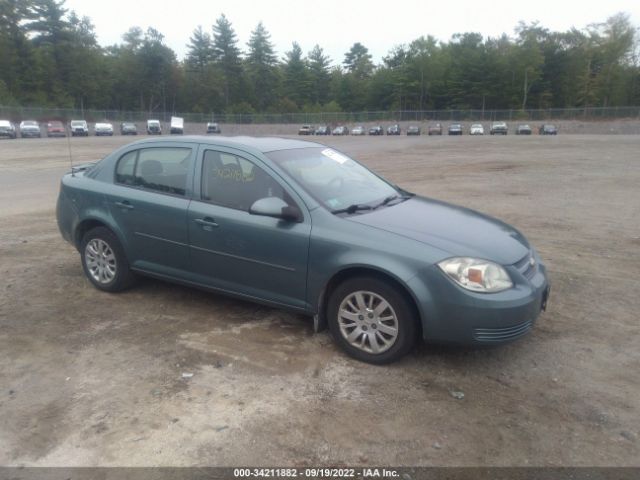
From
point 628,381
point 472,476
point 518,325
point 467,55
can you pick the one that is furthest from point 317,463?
point 467,55

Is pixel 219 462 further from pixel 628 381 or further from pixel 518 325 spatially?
pixel 628 381

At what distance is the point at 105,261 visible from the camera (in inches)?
217

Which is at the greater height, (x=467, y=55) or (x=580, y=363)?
(x=467, y=55)

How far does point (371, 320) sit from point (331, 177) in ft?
4.92

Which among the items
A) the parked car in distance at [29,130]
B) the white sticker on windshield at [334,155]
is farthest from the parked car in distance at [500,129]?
the white sticker on windshield at [334,155]

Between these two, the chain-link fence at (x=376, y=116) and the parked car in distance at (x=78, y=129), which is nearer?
the parked car in distance at (x=78, y=129)

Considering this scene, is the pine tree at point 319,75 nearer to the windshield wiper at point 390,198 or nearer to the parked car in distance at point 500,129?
the parked car in distance at point 500,129

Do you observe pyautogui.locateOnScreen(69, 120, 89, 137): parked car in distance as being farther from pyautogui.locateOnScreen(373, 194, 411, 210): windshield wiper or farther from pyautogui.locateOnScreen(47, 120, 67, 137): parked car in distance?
pyautogui.locateOnScreen(373, 194, 411, 210): windshield wiper

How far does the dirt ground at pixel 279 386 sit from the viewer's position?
3.08 m

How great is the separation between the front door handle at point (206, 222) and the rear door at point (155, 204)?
0.60 feet

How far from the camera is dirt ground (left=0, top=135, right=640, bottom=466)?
308cm

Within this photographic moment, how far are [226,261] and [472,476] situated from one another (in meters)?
2.63

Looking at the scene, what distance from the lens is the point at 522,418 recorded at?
11.1ft

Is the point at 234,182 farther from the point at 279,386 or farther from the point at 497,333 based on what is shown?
the point at 497,333
